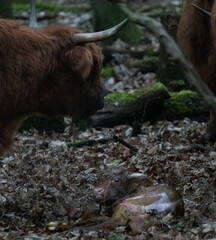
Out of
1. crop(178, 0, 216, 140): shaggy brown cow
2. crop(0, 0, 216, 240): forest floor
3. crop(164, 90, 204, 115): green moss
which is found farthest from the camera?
crop(164, 90, 204, 115): green moss

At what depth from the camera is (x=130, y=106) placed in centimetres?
959

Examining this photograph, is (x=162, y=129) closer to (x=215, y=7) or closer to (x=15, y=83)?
(x=215, y=7)

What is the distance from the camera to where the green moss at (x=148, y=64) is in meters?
13.6

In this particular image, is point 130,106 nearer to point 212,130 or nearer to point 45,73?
point 212,130

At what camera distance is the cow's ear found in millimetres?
5949

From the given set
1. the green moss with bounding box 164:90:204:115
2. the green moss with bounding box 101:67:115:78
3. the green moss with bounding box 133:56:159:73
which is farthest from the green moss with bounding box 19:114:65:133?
the green moss with bounding box 133:56:159:73

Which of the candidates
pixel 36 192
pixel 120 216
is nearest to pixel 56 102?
pixel 36 192

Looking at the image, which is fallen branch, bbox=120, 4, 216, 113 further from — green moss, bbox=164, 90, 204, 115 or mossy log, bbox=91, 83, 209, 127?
green moss, bbox=164, 90, 204, 115

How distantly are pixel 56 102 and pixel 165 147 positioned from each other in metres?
2.39

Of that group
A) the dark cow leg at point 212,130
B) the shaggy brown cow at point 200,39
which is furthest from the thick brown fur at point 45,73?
the dark cow leg at point 212,130

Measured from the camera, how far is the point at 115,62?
14281 millimetres

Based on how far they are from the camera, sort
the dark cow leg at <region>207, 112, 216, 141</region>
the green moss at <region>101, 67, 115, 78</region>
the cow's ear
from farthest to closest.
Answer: the green moss at <region>101, 67, 115, 78</region>, the dark cow leg at <region>207, 112, 216, 141</region>, the cow's ear

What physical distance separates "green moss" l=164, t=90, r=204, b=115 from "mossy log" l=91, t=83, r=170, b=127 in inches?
11.3

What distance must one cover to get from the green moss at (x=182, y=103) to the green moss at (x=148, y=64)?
3.56m
